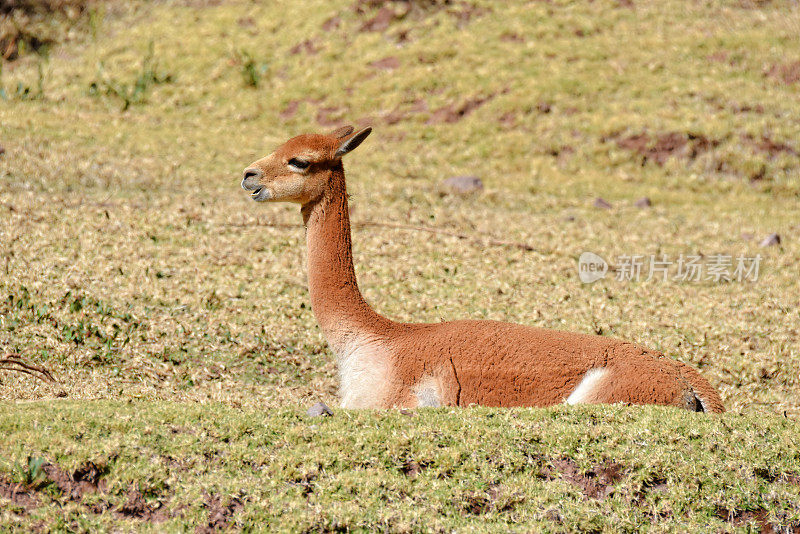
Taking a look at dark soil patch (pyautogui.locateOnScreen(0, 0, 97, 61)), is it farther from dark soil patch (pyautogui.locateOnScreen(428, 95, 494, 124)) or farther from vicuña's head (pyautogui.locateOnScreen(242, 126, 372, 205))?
vicuña's head (pyautogui.locateOnScreen(242, 126, 372, 205))

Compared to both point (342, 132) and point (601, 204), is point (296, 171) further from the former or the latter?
point (601, 204)

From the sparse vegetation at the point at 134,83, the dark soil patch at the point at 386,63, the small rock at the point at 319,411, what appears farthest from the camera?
the dark soil patch at the point at 386,63

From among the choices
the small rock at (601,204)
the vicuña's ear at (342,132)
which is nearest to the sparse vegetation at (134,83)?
Answer: the small rock at (601,204)

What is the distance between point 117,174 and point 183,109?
15.9 ft

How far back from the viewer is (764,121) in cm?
1465

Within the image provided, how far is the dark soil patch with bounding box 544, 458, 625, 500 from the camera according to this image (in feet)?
14.9

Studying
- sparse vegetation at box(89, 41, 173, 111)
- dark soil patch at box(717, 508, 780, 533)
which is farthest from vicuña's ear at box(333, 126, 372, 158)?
sparse vegetation at box(89, 41, 173, 111)

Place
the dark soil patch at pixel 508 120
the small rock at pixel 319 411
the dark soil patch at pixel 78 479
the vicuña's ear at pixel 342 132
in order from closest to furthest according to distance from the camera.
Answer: the dark soil patch at pixel 78 479 < the small rock at pixel 319 411 < the vicuña's ear at pixel 342 132 < the dark soil patch at pixel 508 120

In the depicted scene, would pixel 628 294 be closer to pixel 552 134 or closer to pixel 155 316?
pixel 155 316

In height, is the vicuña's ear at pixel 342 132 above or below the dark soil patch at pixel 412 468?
above

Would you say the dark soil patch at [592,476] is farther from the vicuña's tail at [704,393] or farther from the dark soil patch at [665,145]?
the dark soil patch at [665,145]

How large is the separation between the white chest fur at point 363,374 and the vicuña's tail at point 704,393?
5.96ft

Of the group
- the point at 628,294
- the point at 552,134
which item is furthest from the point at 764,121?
the point at 628,294

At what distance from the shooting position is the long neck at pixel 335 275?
562 cm
